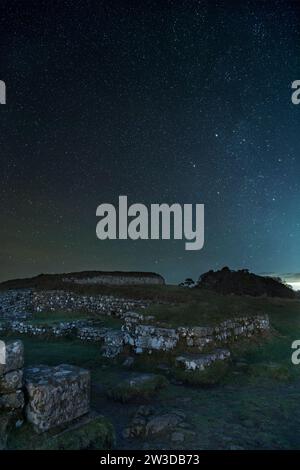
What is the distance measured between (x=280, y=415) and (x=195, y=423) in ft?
6.08

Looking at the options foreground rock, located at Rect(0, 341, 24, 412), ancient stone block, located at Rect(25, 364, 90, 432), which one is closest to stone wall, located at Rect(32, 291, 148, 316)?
ancient stone block, located at Rect(25, 364, 90, 432)

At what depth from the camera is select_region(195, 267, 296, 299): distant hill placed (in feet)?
117

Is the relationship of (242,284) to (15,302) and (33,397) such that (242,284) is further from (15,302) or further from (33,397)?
(33,397)

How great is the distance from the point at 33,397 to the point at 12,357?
0.68 meters

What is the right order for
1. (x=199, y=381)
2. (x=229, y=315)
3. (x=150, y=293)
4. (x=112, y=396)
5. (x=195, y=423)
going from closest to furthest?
(x=195, y=423) < (x=112, y=396) < (x=199, y=381) < (x=229, y=315) < (x=150, y=293)

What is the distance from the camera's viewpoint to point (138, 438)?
614 cm

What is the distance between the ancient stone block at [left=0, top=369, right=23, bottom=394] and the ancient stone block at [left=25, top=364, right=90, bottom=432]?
0.61 ft

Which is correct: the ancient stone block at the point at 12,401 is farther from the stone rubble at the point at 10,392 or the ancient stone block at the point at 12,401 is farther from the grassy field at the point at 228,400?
the grassy field at the point at 228,400

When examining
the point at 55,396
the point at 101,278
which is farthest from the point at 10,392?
the point at 101,278

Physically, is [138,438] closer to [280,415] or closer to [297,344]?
[280,415]
